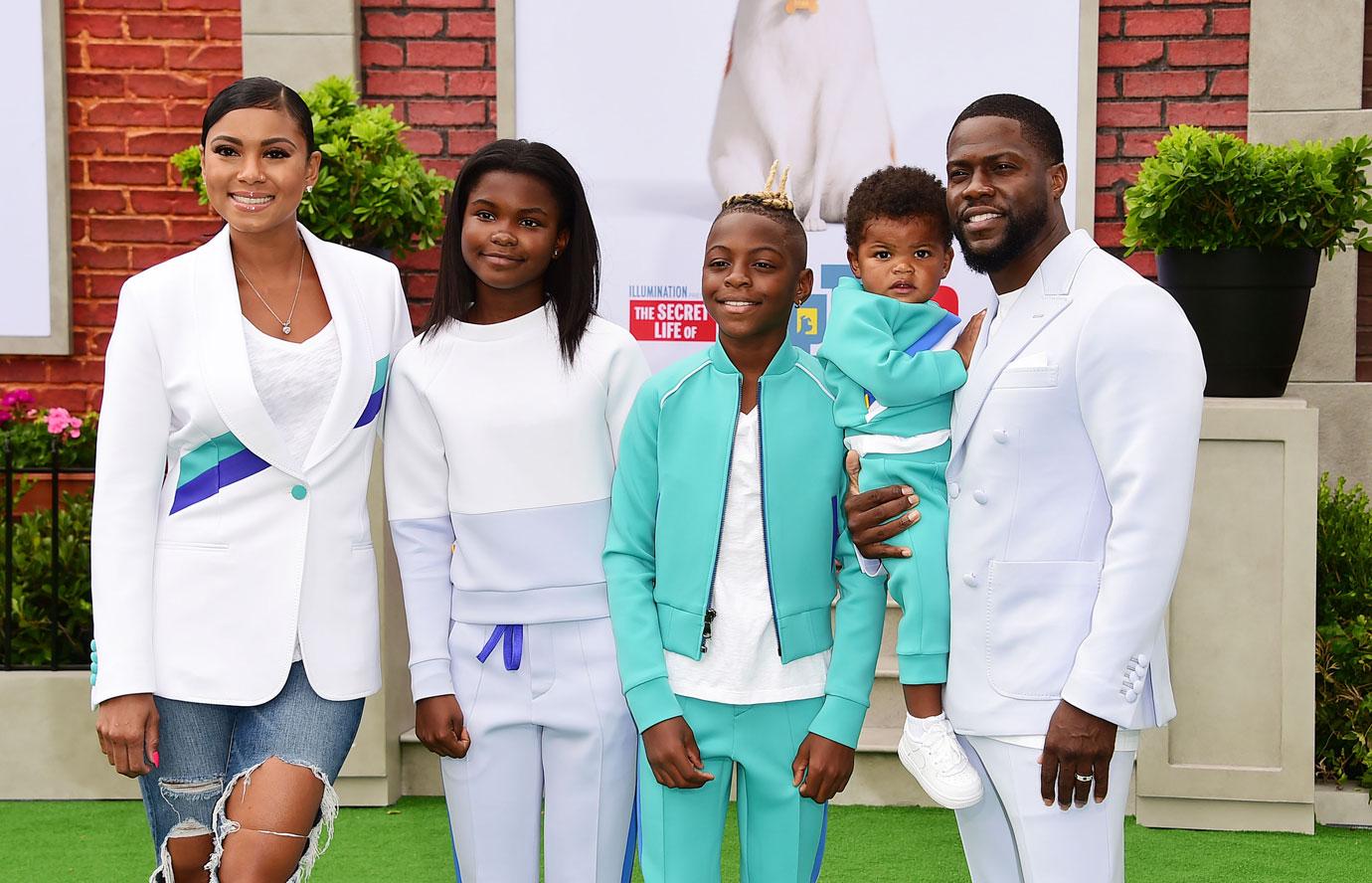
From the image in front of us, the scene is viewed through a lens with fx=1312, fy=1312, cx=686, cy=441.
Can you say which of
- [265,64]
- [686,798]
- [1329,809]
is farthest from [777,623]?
[265,64]

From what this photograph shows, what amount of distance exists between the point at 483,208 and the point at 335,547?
0.78 m

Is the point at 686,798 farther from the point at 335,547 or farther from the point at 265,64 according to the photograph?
the point at 265,64

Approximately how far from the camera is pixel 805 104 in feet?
19.7

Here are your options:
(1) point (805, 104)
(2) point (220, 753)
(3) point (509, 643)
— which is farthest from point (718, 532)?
(1) point (805, 104)

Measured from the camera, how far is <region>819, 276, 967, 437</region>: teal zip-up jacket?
2561 millimetres

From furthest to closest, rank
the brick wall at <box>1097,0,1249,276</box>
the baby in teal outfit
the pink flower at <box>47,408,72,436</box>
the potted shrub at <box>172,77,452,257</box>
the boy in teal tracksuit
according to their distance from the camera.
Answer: the brick wall at <box>1097,0,1249,276</box>, the pink flower at <box>47,408,72,436</box>, the potted shrub at <box>172,77,452,257</box>, the boy in teal tracksuit, the baby in teal outfit

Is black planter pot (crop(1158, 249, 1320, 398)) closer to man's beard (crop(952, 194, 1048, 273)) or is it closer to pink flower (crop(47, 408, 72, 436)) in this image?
man's beard (crop(952, 194, 1048, 273))

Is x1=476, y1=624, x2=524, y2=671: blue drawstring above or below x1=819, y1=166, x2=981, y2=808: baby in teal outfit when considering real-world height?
below

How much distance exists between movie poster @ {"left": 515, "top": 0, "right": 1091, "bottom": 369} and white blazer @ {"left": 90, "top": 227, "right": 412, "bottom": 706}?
3.48 m

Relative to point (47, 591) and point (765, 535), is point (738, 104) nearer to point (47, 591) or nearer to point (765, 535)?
point (47, 591)

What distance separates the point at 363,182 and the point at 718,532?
9.79 feet

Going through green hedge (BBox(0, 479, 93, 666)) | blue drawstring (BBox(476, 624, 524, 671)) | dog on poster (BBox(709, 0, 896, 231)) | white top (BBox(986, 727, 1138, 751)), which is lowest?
green hedge (BBox(0, 479, 93, 666))

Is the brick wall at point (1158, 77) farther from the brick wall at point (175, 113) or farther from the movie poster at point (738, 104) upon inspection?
the movie poster at point (738, 104)

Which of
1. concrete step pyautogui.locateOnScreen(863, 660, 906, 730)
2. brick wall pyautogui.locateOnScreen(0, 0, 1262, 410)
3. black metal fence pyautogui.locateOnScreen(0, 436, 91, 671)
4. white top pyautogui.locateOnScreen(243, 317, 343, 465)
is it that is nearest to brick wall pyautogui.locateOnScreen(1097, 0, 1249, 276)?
brick wall pyautogui.locateOnScreen(0, 0, 1262, 410)
